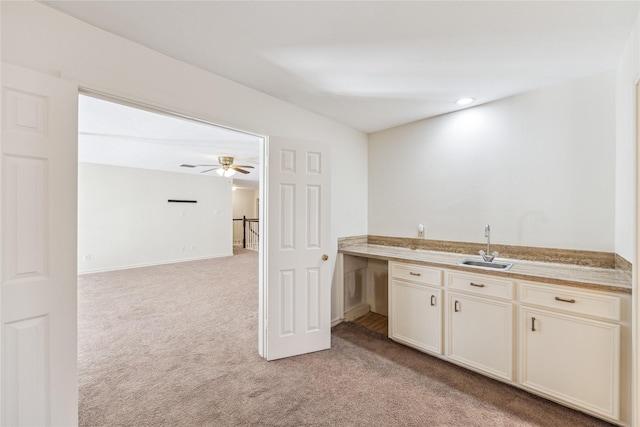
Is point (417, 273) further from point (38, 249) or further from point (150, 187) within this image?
point (150, 187)

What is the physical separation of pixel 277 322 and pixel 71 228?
66.9 inches

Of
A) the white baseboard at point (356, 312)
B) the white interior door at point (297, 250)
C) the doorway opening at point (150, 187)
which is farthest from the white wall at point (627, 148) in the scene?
the doorway opening at point (150, 187)

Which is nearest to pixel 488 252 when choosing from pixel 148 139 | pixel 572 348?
pixel 572 348

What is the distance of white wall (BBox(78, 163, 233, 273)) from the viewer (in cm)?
596

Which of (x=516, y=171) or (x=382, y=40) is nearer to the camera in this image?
(x=382, y=40)

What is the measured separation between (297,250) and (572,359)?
2.21 m

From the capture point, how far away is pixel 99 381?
83.7 inches

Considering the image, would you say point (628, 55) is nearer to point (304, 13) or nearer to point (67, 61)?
point (304, 13)

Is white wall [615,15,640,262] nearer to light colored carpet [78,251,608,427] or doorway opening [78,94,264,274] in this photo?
light colored carpet [78,251,608,427]

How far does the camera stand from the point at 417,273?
258 centimetres

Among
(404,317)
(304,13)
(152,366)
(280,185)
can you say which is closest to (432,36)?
(304,13)

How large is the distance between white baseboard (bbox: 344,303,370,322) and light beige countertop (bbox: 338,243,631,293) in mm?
974

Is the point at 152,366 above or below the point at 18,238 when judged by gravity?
below

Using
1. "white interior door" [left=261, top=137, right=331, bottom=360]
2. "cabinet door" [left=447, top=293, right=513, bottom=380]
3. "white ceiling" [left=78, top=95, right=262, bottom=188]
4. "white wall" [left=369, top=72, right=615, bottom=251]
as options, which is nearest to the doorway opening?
"white ceiling" [left=78, top=95, right=262, bottom=188]
